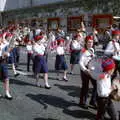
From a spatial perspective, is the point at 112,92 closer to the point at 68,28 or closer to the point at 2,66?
the point at 2,66

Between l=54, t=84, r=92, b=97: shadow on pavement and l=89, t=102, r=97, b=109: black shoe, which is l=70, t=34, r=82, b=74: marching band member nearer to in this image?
l=54, t=84, r=92, b=97: shadow on pavement

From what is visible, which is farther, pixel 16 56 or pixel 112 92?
pixel 16 56

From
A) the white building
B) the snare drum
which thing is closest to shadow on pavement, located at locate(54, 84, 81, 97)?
the snare drum

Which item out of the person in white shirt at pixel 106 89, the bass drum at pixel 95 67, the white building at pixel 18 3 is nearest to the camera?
the person in white shirt at pixel 106 89

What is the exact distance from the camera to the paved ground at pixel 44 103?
24.2 ft

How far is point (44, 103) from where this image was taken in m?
8.41

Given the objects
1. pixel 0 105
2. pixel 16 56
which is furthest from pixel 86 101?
pixel 16 56

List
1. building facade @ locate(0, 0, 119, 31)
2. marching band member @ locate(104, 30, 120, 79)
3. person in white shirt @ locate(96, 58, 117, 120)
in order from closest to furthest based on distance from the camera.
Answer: person in white shirt @ locate(96, 58, 117, 120) → marching band member @ locate(104, 30, 120, 79) → building facade @ locate(0, 0, 119, 31)

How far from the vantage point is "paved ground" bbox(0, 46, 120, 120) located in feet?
24.2

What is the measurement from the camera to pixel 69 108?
26.2 feet

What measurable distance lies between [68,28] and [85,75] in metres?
29.6

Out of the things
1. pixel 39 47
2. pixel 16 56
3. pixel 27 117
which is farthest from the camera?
pixel 16 56

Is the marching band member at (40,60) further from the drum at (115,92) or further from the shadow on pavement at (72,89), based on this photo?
the drum at (115,92)

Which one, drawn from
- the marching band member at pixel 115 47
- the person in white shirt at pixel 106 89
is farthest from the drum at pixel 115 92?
the marching band member at pixel 115 47
